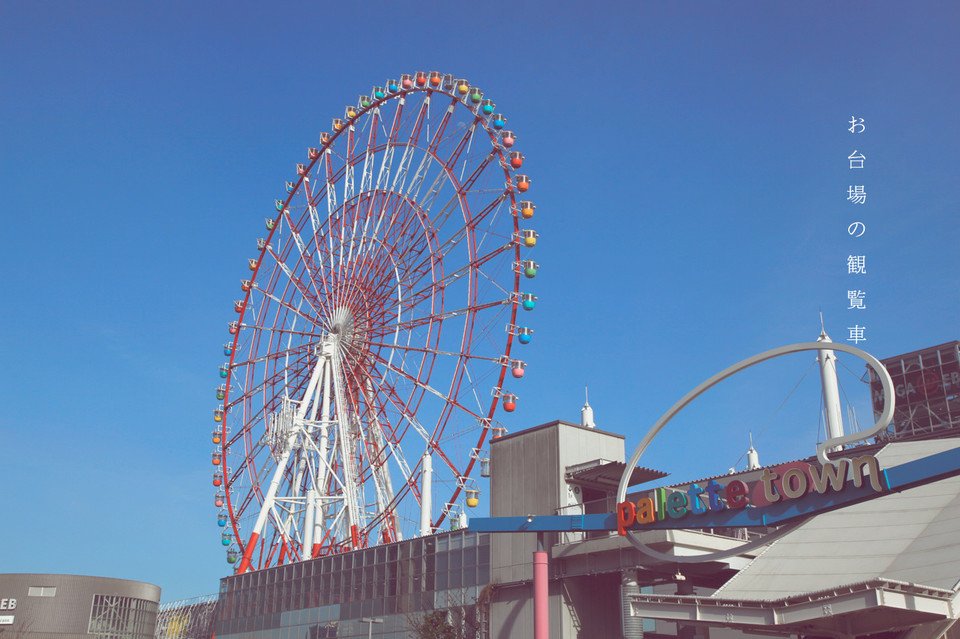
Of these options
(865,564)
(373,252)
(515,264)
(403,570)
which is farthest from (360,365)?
(865,564)

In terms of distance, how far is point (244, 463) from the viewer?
53.5 meters

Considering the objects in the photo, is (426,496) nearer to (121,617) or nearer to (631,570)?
(631,570)

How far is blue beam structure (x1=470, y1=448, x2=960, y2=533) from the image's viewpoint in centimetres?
2194

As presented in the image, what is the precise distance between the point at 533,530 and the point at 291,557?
21.1 m

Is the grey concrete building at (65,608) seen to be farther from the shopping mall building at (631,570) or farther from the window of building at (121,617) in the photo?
the shopping mall building at (631,570)

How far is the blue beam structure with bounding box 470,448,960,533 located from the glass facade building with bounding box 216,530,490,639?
14.2ft

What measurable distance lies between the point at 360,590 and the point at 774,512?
2114 centimetres

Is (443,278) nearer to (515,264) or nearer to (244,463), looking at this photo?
(515,264)

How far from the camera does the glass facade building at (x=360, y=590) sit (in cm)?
3550

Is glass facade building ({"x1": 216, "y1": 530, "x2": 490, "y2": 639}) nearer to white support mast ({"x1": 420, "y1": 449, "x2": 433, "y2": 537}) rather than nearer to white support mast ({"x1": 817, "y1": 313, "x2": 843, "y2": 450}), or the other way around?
white support mast ({"x1": 420, "y1": 449, "x2": 433, "y2": 537})

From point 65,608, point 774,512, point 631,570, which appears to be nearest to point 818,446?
point 774,512

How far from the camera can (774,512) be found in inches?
977

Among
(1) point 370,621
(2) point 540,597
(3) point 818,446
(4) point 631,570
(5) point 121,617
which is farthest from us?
(5) point 121,617

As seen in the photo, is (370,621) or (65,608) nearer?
(370,621)
